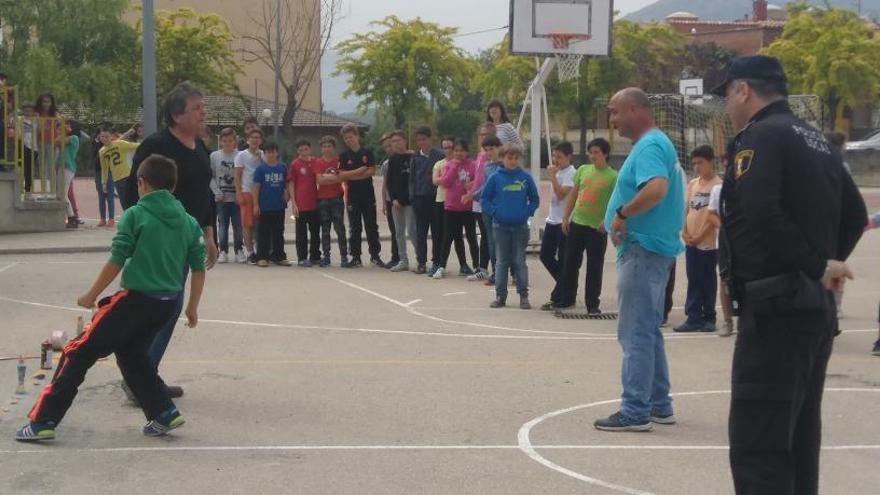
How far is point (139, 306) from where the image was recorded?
7.49 metres

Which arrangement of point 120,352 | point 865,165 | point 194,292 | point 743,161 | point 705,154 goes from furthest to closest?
point 865,165, point 705,154, point 194,292, point 120,352, point 743,161

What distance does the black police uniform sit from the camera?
4992 millimetres

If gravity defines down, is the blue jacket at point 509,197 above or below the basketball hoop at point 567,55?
below

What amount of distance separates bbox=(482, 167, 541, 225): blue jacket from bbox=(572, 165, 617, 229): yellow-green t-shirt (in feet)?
2.84

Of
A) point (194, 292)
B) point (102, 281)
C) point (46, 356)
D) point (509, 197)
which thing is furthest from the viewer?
point (509, 197)

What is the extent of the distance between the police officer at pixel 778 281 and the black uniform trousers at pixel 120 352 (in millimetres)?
3732

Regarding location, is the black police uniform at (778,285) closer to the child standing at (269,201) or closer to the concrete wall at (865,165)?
the child standing at (269,201)

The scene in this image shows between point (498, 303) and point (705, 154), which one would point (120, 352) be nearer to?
point (705, 154)

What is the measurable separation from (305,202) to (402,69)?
43.2m

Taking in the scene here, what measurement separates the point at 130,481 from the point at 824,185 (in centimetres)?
384

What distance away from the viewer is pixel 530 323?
12.6 m

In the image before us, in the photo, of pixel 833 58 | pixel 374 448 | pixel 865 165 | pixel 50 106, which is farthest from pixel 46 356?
pixel 833 58

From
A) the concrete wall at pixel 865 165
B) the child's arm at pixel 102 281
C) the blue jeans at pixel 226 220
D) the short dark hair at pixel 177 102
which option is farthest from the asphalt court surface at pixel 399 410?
the concrete wall at pixel 865 165

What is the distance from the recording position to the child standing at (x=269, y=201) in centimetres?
1778
